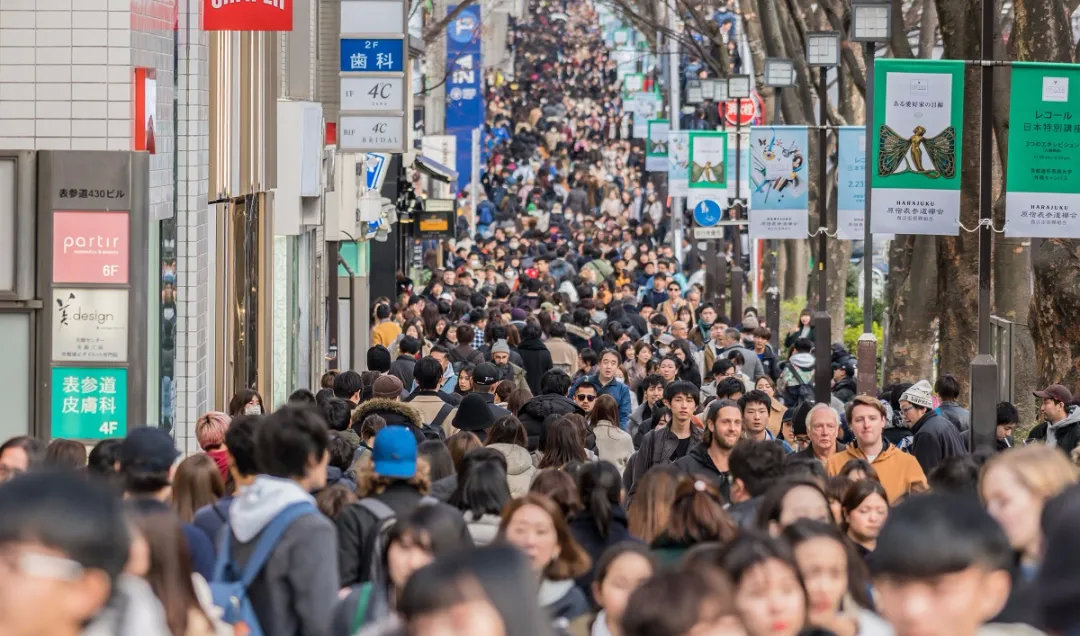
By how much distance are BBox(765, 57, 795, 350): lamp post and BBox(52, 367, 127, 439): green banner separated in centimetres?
1712

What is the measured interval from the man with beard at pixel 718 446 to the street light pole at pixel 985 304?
3085 mm

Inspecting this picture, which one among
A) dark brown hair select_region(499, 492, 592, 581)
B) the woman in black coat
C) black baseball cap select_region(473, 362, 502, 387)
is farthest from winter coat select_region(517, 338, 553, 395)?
dark brown hair select_region(499, 492, 592, 581)

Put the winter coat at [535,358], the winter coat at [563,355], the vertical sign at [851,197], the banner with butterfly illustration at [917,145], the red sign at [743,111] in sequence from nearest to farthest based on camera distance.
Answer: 1. the banner with butterfly illustration at [917,145]
2. the winter coat at [535,358]
3. the winter coat at [563,355]
4. the vertical sign at [851,197]
5. the red sign at [743,111]

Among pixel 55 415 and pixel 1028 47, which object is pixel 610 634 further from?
pixel 1028 47

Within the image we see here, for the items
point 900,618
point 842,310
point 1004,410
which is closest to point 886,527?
point 900,618

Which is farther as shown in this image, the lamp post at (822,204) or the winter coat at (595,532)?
the lamp post at (822,204)

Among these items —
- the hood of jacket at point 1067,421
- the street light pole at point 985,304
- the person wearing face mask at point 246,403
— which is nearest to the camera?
the person wearing face mask at point 246,403

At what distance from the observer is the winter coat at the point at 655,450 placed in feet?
40.6

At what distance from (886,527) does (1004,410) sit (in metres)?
10.3

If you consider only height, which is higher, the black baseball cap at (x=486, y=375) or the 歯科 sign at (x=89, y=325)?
the 歯科 sign at (x=89, y=325)

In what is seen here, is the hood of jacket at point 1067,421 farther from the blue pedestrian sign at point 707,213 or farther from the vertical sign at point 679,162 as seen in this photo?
the vertical sign at point 679,162

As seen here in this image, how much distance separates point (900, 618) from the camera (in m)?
4.45

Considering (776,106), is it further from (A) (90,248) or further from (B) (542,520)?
(B) (542,520)

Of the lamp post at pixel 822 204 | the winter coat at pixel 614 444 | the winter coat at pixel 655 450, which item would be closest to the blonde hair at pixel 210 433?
the winter coat at pixel 655 450
